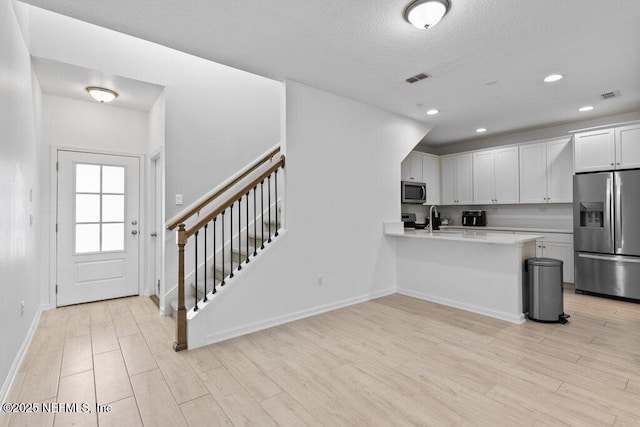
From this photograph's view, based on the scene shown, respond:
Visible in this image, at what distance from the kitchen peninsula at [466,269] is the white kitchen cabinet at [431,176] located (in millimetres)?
2045

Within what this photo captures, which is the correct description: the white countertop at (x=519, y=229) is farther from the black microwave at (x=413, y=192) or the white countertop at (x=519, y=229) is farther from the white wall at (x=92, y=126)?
the white wall at (x=92, y=126)

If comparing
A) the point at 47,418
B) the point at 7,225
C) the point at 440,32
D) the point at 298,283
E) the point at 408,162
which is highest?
the point at 440,32

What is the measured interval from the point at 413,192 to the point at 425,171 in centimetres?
82

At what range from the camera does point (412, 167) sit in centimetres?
600

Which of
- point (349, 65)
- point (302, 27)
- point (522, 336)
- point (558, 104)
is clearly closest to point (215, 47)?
point (302, 27)

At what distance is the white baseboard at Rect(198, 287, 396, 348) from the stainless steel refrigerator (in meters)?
2.84

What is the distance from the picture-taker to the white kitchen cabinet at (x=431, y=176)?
6.29 meters

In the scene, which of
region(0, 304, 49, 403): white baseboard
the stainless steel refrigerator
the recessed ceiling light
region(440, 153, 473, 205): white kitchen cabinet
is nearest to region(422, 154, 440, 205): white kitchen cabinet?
region(440, 153, 473, 205): white kitchen cabinet

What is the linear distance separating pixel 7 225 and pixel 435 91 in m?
4.26

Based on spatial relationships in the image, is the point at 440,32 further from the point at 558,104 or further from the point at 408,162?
the point at 408,162

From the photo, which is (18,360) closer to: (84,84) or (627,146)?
(84,84)

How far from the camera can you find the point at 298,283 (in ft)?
11.8

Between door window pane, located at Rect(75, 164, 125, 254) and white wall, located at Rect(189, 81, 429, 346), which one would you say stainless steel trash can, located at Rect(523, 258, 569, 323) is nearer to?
white wall, located at Rect(189, 81, 429, 346)

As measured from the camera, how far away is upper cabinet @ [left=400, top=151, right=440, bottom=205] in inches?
233
